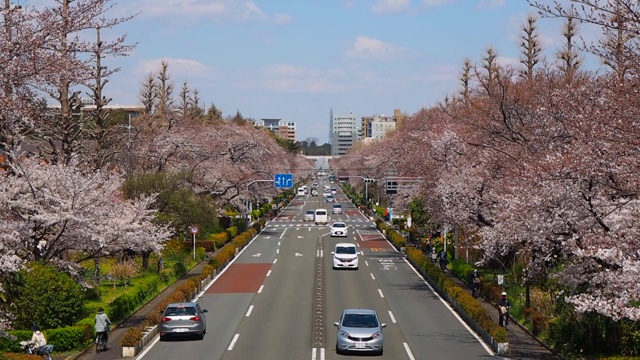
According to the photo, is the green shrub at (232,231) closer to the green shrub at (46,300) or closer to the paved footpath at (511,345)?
the paved footpath at (511,345)

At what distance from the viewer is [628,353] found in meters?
22.4

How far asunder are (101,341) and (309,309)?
429 inches

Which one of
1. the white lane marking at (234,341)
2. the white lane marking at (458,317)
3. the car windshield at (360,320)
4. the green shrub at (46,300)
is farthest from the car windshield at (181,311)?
the white lane marking at (458,317)

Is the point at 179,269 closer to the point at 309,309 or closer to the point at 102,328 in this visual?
the point at 309,309

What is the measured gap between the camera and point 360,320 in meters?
25.6

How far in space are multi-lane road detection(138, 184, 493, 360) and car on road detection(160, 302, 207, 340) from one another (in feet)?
1.20

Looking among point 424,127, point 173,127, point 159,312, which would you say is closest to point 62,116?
point 159,312

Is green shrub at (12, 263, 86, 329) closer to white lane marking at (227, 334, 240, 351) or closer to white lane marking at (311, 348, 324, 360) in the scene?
white lane marking at (227, 334, 240, 351)

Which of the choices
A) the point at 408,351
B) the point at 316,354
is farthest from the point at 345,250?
the point at 316,354

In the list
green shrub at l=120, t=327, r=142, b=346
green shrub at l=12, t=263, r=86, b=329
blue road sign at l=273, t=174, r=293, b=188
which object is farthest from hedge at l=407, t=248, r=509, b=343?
blue road sign at l=273, t=174, r=293, b=188

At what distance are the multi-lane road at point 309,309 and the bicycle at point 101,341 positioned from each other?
138 cm

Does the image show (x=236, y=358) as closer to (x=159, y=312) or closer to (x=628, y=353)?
(x=159, y=312)

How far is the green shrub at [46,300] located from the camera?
26.0 meters

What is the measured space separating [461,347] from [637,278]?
33.7ft
